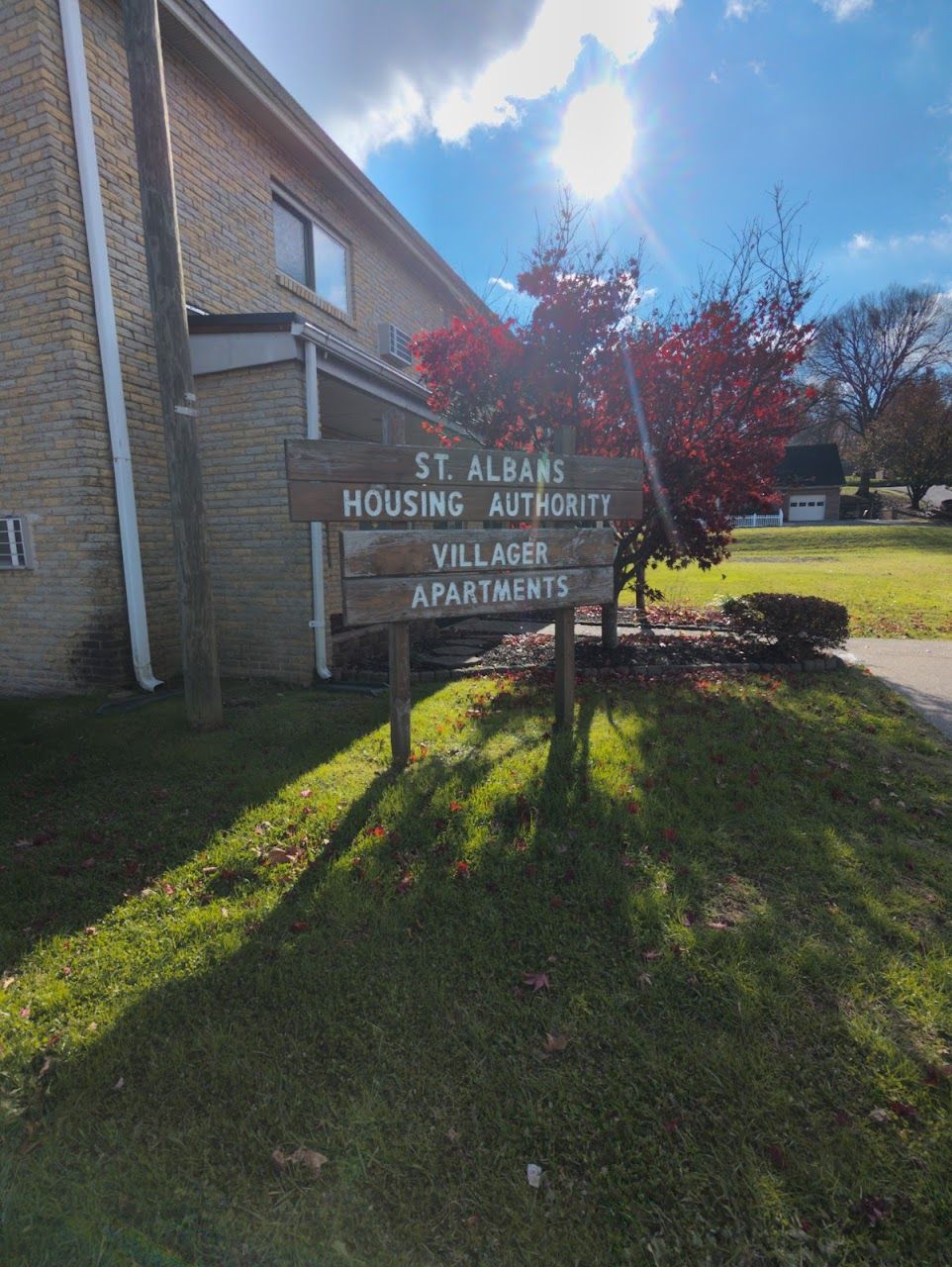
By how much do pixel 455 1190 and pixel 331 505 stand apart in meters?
3.21

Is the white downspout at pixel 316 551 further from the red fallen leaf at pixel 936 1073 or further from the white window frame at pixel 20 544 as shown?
the red fallen leaf at pixel 936 1073

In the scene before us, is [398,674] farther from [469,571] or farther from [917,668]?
[917,668]

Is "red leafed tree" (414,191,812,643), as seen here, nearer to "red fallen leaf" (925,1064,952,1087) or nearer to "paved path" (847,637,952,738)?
"paved path" (847,637,952,738)

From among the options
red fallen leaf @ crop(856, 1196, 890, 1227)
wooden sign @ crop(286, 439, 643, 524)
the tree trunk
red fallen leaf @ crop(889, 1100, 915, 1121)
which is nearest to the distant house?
the tree trunk

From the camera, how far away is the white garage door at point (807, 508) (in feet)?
158

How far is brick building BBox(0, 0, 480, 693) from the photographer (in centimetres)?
584

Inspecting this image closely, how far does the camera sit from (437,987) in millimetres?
2328

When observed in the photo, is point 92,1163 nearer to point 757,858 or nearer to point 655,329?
point 757,858

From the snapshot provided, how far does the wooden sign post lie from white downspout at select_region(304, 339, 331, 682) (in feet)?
8.19

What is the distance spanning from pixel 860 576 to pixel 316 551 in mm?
14570

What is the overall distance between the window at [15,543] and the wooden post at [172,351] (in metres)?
2.82

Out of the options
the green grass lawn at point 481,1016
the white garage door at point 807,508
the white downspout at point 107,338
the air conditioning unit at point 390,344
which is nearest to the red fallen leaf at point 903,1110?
the green grass lawn at point 481,1016

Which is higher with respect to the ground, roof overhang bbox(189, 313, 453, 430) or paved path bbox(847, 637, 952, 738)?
roof overhang bbox(189, 313, 453, 430)

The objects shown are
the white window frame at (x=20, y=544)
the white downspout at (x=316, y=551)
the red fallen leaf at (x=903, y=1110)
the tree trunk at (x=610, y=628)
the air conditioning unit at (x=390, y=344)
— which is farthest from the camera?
the air conditioning unit at (x=390, y=344)
